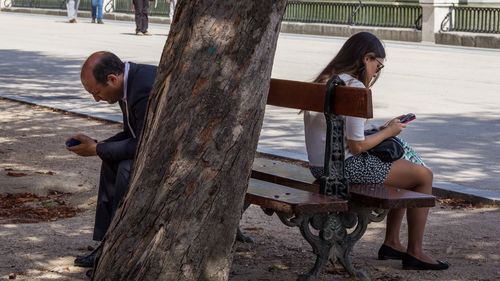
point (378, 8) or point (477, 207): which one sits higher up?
point (378, 8)

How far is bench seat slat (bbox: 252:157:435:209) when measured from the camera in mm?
5543

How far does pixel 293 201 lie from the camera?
17.9 feet

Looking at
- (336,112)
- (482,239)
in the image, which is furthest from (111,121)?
(336,112)

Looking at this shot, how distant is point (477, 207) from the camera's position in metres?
7.95

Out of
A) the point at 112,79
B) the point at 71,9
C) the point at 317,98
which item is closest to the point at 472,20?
the point at 71,9

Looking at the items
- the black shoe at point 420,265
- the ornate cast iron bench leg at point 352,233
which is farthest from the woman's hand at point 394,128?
the black shoe at point 420,265

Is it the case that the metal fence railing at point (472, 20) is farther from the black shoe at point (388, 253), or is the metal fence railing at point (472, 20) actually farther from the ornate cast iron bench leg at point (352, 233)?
the ornate cast iron bench leg at point (352, 233)

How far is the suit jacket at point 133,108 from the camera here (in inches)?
230

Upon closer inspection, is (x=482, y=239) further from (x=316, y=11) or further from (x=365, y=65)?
(x=316, y=11)

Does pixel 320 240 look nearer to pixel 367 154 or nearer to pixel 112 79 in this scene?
pixel 367 154

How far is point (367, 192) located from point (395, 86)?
422 inches

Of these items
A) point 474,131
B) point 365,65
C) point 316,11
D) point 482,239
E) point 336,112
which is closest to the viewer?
point 336,112

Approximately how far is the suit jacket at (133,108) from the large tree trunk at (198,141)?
148 cm

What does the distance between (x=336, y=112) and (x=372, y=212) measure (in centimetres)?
60
